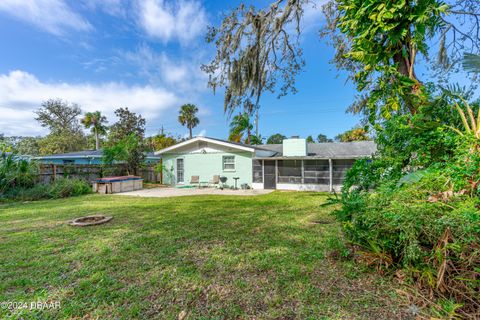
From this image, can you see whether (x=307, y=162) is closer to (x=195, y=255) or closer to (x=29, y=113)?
(x=195, y=255)

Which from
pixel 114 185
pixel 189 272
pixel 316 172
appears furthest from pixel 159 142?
pixel 189 272

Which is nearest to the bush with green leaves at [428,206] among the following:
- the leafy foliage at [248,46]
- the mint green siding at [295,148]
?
the leafy foliage at [248,46]

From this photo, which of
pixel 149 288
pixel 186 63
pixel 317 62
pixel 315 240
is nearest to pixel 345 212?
pixel 315 240

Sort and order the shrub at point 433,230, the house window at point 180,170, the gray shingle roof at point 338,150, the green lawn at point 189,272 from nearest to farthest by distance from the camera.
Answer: the shrub at point 433,230 → the green lawn at point 189,272 → the gray shingle roof at point 338,150 → the house window at point 180,170

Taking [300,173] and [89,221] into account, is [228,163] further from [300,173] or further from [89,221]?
[89,221]

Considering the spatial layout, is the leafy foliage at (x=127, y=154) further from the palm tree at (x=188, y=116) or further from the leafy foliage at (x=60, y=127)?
the leafy foliage at (x=60, y=127)

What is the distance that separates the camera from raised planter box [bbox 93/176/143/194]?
35.4 feet

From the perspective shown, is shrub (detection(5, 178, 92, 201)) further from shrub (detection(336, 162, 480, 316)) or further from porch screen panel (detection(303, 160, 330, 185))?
shrub (detection(336, 162, 480, 316))

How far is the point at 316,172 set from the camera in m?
11.4

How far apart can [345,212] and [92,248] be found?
13.7ft

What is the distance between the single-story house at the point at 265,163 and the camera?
1123cm

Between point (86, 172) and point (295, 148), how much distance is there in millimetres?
12243

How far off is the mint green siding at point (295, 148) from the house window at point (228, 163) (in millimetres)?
3299

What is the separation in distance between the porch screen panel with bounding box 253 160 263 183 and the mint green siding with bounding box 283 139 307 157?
5.45ft
